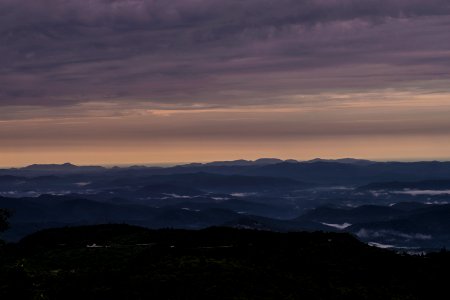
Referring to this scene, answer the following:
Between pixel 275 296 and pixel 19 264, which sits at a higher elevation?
pixel 19 264

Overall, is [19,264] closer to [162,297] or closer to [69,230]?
[162,297]

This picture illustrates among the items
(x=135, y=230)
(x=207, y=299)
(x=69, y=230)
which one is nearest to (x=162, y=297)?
(x=207, y=299)

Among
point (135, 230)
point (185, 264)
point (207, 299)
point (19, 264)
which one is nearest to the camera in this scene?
point (19, 264)

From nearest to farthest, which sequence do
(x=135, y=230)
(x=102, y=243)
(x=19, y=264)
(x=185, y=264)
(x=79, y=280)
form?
(x=19, y=264)
(x=79, y=280)
(x=185, y=264)
(x=102, y=243)
(x=135, y=230)

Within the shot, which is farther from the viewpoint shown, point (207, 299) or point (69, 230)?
point (69, 230)

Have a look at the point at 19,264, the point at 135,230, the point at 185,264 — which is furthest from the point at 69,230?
the point at 19,264

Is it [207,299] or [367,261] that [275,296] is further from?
[367,261]
